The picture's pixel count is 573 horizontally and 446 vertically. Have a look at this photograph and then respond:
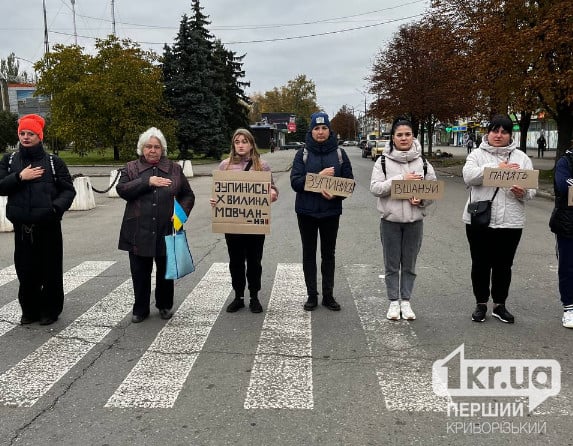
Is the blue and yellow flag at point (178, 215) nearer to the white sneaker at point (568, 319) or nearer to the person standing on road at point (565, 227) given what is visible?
the person standing on road at point (565, 227)

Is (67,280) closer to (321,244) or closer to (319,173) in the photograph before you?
(321,244)

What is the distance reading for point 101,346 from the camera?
192 inches

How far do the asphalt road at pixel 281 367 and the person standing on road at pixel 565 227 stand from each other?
0.29 m

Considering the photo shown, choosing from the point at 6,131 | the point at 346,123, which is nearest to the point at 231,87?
the point at 6,131

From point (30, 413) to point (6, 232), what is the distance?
915 centimetres

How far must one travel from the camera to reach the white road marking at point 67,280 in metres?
5.59

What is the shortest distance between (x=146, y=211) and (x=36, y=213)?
1.04 meters

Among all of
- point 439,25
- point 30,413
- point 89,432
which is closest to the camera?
point 89,432

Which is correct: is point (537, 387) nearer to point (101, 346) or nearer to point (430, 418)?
point (430, 418)

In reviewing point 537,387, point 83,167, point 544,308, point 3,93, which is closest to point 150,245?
point 537,387

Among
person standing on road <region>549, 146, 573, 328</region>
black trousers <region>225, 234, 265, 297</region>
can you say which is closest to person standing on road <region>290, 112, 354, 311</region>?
black trousers <region>225, 234, 265, 297</region>

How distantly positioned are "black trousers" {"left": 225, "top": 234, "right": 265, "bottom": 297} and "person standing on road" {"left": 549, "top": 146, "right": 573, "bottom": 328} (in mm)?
2952

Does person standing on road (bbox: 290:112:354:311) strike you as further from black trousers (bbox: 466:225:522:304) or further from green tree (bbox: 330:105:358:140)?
green tree (bbox: 330:105:358:140)

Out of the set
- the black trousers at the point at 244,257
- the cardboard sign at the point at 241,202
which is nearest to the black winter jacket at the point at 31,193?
the cardboard sign at the point at 241,202
